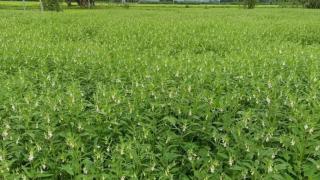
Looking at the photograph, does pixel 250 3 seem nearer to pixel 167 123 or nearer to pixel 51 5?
pixel 51 5

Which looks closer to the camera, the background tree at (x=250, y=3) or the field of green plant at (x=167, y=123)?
the field of green plant at (x=167, y=123)

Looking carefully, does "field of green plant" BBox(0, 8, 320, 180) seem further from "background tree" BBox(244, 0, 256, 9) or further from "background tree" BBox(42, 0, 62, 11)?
"background tree" BBox(244, 0, 256, 9)

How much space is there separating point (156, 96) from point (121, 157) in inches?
67.2

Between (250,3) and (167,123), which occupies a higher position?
A: (250,3)

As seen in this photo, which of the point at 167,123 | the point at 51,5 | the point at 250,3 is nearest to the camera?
the point at 167,123

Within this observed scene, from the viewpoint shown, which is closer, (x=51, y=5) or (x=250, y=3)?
(x=51, y=5)

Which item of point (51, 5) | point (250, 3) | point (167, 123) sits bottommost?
point (167, 123)

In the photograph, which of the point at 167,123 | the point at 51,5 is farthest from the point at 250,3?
the point at 167,123

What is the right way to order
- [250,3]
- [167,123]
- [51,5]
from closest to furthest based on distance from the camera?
[167,123], [51,5], [250,3]

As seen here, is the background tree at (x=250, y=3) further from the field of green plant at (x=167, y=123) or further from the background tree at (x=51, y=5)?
the field of green plant at (x=167, y=123)

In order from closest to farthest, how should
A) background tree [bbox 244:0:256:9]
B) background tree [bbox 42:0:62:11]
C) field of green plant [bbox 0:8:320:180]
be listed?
field of green plant [bbox 0:8:320:180]
background tree [bbox 42:0:62:11]
background tree [bbox 244:0:256:9]

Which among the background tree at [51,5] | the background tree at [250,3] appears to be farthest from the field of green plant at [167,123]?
the background tree at [250,3]

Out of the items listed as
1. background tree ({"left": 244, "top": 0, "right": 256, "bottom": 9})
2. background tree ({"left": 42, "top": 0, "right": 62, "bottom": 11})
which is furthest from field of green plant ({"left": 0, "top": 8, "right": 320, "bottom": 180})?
background tree ({"left": 244, "top": 0, "right": 256, "bottom": 9})

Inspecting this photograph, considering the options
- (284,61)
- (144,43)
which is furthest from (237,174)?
(144,43)
